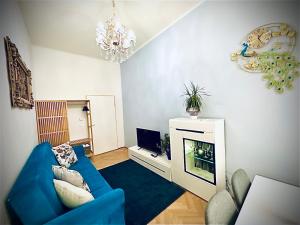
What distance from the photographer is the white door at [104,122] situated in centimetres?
414

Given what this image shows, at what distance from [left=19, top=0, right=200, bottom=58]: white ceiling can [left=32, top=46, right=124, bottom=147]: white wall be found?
0.44 meters

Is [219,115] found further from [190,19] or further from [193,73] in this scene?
[190,19]

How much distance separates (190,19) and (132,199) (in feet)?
10.3

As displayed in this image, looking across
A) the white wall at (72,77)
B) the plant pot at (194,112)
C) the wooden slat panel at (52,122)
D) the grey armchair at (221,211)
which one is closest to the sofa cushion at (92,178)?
the wooden slat panel at (52,122)

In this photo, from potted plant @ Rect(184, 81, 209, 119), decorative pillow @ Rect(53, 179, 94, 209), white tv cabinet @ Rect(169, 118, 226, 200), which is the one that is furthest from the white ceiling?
decorative pillow @ Rect(53, 179, 94, 209)

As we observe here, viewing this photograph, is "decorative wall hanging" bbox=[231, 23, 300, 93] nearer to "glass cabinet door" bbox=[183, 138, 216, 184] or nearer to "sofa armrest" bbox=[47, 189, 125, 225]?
"glass cabinet door" bbox=[183, 138, 216, 184]

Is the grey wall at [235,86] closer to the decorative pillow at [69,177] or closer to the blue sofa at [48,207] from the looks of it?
the blue sofa at [48,207]

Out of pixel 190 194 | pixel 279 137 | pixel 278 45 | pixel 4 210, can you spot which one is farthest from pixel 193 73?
pixel 4 210

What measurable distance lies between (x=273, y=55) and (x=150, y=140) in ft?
8.34

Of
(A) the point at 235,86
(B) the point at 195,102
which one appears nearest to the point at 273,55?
(A) the point at 235,86

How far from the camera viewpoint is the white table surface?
3.24 feet

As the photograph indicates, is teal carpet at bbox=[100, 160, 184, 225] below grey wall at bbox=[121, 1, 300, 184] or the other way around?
below

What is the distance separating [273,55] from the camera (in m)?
1.61

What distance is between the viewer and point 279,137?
1623mm
